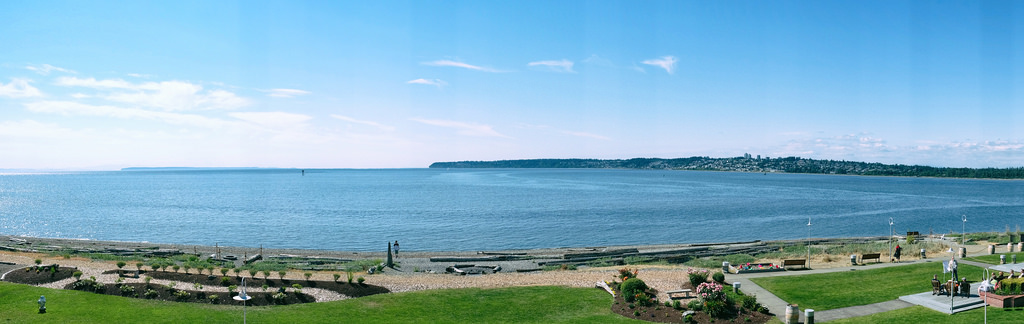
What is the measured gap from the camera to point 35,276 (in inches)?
1105

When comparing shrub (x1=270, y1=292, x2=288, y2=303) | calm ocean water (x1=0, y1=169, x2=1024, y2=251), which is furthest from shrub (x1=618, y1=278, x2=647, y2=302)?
calm ocean water (x1=0, y1=169, x2=1024, y2=251)

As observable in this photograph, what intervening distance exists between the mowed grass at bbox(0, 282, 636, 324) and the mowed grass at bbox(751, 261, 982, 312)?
9.03 meters

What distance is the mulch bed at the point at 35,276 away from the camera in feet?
89.6

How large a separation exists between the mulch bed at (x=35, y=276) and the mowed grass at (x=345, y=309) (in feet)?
7.15

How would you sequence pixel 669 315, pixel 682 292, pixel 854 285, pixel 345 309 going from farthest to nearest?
pixel 854 285 → pixel 682 292 → pixel 345 309 → pixel 669 315

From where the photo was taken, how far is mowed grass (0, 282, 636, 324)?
20656mm

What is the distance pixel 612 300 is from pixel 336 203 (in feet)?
322

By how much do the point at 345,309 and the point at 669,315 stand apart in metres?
13.9

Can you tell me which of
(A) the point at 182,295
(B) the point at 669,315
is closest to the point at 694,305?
(B) the point at 669,315

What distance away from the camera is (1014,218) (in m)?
87.1

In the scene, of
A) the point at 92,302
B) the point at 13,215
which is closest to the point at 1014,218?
the point at 92,302

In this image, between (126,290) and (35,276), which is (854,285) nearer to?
(126,290)

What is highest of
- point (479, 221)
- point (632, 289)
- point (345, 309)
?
point (632, 289)

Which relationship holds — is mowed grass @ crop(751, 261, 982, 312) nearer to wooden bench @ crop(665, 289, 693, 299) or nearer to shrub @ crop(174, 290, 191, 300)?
wooden bench @ crop(665, 289, 693, 299)
